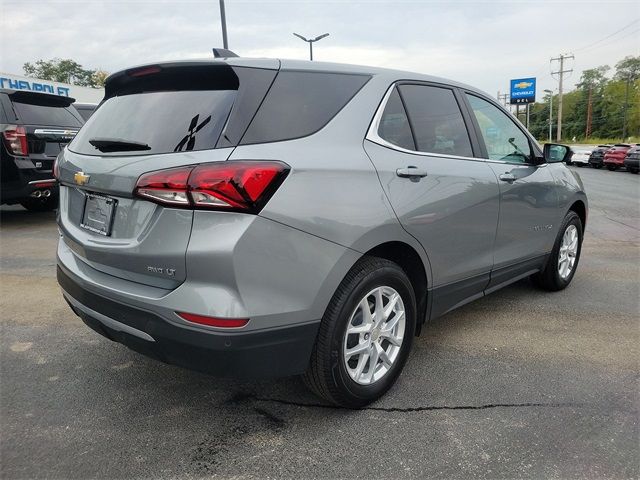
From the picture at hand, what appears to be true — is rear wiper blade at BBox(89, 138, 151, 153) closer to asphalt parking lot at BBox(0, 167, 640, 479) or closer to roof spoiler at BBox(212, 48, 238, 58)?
roof spoiler at BBox(212, 48, 238, 58)

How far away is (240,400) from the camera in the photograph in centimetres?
271

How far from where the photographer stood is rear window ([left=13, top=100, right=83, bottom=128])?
699 cm

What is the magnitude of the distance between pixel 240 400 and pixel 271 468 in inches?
23.7

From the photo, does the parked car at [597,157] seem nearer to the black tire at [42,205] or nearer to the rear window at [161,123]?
the black tire at [42,205]

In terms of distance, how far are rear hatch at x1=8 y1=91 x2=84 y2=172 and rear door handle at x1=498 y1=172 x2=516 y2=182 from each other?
244 inches

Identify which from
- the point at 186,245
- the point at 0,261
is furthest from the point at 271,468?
the point at 0,261

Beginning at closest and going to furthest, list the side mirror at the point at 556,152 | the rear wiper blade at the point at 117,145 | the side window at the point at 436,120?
1. the rear wiper blade at the point at 117,145
2. the side window at the point at 436,120
3. the side mirror at the point at 556,152

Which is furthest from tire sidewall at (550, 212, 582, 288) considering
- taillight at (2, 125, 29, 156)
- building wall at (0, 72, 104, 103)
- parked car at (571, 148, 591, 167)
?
parked car at (571, 148, 591, 167)

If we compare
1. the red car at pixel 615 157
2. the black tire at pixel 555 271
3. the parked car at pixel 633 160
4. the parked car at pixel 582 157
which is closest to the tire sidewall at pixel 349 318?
the black tire at pixel 555 271

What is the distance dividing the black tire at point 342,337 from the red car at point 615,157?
101ft

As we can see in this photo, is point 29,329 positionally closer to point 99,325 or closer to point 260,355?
point 99,325

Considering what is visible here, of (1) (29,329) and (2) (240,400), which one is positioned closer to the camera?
(2) (240,400)

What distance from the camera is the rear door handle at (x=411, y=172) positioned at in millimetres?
2603

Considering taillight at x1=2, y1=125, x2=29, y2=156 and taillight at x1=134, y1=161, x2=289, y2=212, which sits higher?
taillight at x1=2, y1=125, x2=29, y2=156
